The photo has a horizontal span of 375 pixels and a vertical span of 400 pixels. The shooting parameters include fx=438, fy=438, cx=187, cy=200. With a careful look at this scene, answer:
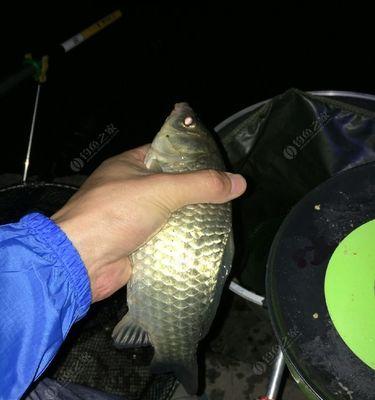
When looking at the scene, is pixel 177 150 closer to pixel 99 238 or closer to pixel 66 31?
pixel 99 238

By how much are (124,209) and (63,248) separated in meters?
0.25

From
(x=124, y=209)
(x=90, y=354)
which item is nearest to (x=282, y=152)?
(x=124, y=209)

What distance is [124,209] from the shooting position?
1.49 meters

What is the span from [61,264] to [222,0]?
5.42 meters

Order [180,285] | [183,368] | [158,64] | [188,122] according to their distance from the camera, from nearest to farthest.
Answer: [180,285], [183,368], [188,122], [158,64]

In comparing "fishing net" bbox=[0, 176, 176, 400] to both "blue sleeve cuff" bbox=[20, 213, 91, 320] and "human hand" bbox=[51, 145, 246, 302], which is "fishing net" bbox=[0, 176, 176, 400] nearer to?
"human hand" bbox=[51, 145, 246, 302]

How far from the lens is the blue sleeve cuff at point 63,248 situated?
1320 mm

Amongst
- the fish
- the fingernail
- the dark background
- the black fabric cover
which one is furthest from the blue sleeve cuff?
the dark background

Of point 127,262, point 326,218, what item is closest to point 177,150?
point 127,262

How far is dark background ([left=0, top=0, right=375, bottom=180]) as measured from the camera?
13.5ft

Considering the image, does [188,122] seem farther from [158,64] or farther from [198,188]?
[158,64]

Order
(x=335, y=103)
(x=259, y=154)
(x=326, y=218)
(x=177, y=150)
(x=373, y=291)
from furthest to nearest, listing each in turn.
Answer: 1. (x=259, y=154)
2. (x=335, y=103)
3. (x=177, y=150)
4. (x=326, y=218)
5. (x=373, y=291)

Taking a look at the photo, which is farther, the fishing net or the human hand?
the fishing net

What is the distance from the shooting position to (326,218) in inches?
62.5
